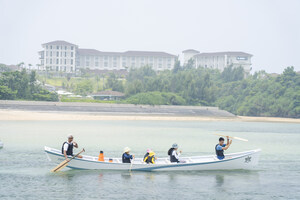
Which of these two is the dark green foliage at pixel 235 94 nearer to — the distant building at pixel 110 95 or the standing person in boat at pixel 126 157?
the distant building at pixel 110 95

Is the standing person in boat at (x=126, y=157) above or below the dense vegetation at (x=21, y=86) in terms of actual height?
below

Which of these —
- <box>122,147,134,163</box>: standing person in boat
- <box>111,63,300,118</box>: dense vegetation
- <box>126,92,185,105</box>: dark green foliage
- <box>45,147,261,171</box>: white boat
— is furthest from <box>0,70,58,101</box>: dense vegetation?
<box>122,147,134,163</box>: standing person in boat

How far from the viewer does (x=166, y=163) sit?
26.7 metres

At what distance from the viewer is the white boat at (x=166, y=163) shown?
85.4 feet

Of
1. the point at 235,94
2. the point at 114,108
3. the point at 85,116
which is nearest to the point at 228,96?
the point at 235,94

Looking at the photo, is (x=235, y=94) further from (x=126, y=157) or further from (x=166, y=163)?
(x=126, y=157)

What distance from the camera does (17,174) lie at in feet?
84.7

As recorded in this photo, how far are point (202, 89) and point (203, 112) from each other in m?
11.3

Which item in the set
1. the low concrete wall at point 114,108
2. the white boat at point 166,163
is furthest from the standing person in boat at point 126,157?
the low concrete wall at point 114,108

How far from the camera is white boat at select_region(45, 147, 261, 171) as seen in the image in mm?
26016

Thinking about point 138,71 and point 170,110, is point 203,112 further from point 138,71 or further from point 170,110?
point 138,71

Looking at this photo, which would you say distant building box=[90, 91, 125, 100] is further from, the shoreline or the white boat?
the white boat

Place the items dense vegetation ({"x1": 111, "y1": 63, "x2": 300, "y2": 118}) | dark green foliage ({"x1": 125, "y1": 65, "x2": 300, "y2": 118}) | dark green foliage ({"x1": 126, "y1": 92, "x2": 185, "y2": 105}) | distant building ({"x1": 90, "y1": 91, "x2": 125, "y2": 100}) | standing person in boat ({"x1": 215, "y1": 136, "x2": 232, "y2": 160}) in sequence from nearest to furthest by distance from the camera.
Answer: standing person in boat ({"x1": 215, "y1": 136, "x2": 232, "y2": 160}), dark green foliage ({"x1": 126, "y1": 92, "x2": 185, "y2": 105}), dense vegetation ({"x1": 111, "y1": 63, "x2": 300, "y2": 118}), dark green foliage ({"x1": 125, "y1": 65, "x2": 300, "y2": 118}), distant building ({"x1": 90, "y1": 91, "x2": 125, "y2": 100})

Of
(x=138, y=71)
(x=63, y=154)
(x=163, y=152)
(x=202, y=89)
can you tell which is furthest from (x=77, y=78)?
(x=63, y=154)
